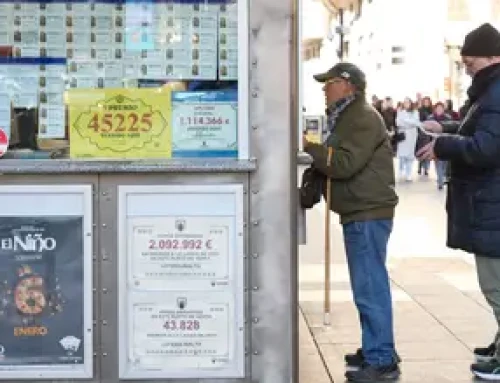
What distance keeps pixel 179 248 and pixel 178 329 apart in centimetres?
39

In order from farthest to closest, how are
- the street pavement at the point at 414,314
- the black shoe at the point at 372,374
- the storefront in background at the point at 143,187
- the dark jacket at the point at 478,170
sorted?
the street pavement at the point at 414,314, the black shoe at the point at 372,374, the dark jacket at the point at 478,170, the storefront in background at the point at 143,187

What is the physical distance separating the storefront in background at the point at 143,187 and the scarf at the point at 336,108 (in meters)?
0.83

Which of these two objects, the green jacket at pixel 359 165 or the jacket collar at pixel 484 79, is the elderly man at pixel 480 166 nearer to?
the jacket collar at pixel 484 79

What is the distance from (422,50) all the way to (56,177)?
35.7 m

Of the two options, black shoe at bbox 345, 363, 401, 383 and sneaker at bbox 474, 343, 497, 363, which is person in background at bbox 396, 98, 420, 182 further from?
black shoe at bbox 345, 363, 401, 383

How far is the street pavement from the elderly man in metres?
0.62

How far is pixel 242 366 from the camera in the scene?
4727mm

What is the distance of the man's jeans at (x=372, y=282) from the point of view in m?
5.42

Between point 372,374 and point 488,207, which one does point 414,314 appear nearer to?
point 372,374

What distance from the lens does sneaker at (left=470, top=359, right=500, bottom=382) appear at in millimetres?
5621

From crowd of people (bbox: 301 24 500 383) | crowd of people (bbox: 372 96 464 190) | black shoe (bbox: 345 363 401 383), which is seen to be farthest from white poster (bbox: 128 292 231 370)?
crowd of people (bbox: 372 96 464 190)

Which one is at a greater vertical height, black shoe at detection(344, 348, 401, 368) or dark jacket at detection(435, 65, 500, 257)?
dark jacket at detection(435, 65, 500, 257)

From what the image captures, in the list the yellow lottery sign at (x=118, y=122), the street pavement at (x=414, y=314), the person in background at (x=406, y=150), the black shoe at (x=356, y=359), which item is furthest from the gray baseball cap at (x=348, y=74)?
the person in background at (x=406, y=150)

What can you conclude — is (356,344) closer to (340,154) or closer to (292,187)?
(340,154)
